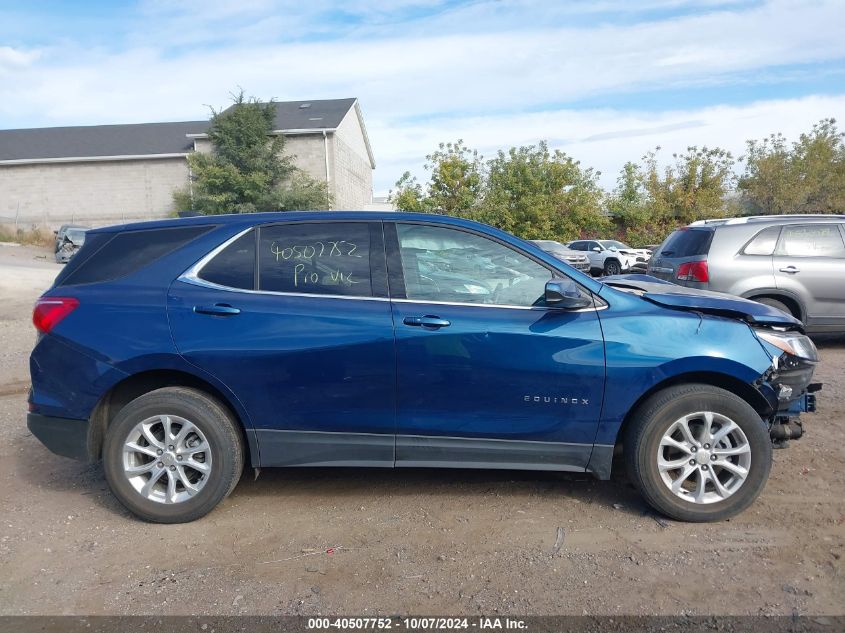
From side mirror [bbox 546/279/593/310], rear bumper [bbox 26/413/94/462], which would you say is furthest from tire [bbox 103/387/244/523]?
side mirror [bbox 546/279/593/310]

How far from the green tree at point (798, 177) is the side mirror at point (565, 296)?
3706 centimetres

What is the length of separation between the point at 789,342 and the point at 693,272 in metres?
4.28

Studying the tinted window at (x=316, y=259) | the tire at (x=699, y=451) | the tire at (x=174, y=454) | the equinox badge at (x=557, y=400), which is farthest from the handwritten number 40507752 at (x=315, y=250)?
the tire at (x=699, y=451)

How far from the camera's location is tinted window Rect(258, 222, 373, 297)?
13.3 ft

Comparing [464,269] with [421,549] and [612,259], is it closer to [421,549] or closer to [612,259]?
[421,549]

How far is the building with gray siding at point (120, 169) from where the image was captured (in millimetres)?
35000

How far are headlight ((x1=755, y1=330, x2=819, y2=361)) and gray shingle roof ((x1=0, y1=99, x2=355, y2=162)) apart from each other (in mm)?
31743

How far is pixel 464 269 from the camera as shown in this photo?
13.3ft

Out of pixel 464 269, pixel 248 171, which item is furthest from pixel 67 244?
pixel 464 269

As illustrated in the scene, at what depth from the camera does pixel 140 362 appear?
3.96 metres

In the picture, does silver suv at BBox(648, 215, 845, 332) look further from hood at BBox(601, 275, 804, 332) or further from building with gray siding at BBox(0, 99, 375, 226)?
building with gray siding at BBox(0, 99, 375, 226)

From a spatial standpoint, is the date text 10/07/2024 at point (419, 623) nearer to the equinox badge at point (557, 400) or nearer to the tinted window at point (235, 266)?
the equinox badge at point (557, 400)

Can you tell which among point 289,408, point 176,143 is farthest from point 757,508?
point 176,143

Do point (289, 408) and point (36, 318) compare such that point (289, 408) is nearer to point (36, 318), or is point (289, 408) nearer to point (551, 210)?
point (36, 318)
